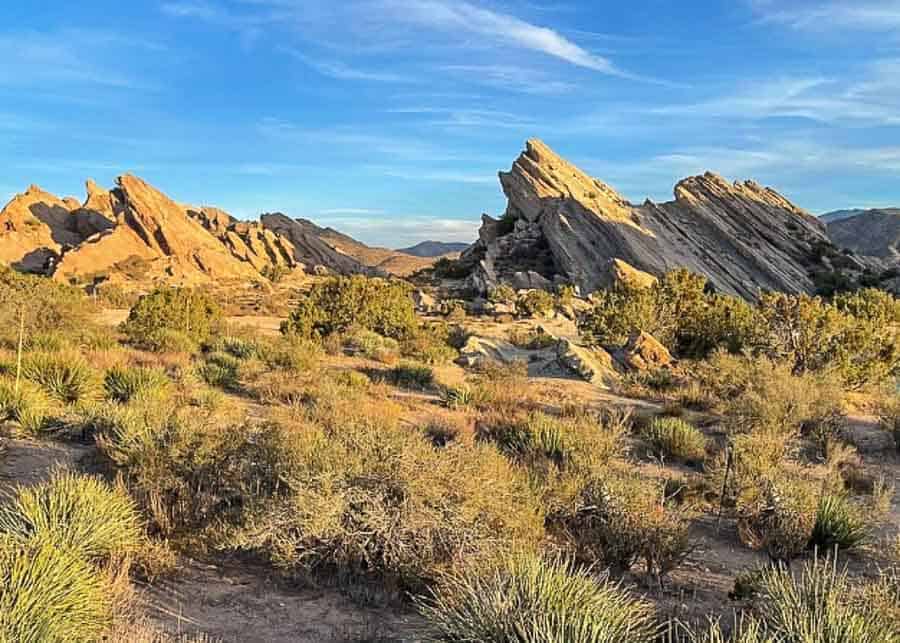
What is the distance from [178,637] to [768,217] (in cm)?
4973

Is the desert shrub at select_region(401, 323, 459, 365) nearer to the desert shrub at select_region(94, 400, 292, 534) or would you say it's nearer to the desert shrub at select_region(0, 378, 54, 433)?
the desert shrub at select_region(0, 378, 54, 433)

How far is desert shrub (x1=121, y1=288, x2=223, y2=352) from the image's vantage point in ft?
51.3

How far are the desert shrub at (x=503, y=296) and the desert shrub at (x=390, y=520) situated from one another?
80.5 feet

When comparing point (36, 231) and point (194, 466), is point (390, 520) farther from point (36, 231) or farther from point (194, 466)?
point (36, 231)

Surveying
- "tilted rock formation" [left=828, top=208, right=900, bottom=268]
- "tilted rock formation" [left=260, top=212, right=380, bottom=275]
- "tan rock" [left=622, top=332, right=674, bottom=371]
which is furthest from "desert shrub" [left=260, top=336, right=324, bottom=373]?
"tilted rock formation" [left=828, top=208, right=900, bottom=268]

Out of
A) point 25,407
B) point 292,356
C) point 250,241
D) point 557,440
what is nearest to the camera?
point 557,440

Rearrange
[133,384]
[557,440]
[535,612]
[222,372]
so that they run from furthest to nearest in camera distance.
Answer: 1. [222,372]
2. [133,384]
3. [557,440]
4. [535,612]

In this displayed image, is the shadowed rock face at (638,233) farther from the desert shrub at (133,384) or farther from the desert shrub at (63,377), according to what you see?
the desert shrub at (63,377)

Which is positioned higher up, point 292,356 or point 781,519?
point 292,356

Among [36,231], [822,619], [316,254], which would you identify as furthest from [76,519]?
[316,254]

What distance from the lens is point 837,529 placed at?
618 cm

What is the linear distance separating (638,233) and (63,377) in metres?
34.2

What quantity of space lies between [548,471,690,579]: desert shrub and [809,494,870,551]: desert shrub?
1.44 metres

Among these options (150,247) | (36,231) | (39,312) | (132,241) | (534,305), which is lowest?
(39,312)
